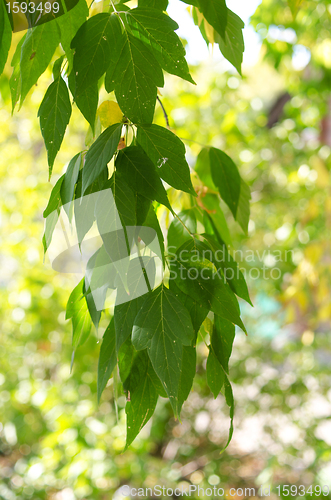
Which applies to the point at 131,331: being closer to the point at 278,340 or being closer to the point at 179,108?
the point at 179,108

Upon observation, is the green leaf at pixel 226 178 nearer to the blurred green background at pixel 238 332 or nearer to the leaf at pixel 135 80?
the leaf at pixel 135 80

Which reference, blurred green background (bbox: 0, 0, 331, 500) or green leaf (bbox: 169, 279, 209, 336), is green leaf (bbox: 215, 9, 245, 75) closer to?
green leaf (bbox: 169, 279, 209, 336)

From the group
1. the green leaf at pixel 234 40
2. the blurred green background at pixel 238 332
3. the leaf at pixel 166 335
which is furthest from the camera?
the blurred green background at pixel 238 332

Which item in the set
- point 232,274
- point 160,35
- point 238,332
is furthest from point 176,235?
point 238,332

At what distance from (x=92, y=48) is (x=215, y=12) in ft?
0.36

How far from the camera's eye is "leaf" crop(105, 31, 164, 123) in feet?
0.91

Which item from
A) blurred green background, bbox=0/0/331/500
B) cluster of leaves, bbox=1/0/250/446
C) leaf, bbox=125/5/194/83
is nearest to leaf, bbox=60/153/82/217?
cluster of leaves, bbox=1/0/250/446

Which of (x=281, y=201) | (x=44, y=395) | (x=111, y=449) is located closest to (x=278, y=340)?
(x=281, y=201)

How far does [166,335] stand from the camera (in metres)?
0.26

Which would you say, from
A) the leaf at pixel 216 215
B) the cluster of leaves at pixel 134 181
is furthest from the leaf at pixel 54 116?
the leaf at pixel 216 215

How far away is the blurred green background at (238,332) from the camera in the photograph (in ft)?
4.86

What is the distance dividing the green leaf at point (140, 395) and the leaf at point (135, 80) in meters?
0.19

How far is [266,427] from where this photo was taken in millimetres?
1919

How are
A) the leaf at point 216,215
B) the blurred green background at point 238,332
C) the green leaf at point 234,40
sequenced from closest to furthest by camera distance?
1. the green leaf at point 234,40
2. the leaf at point 216,215
3. the blurred green background at point 238,332
